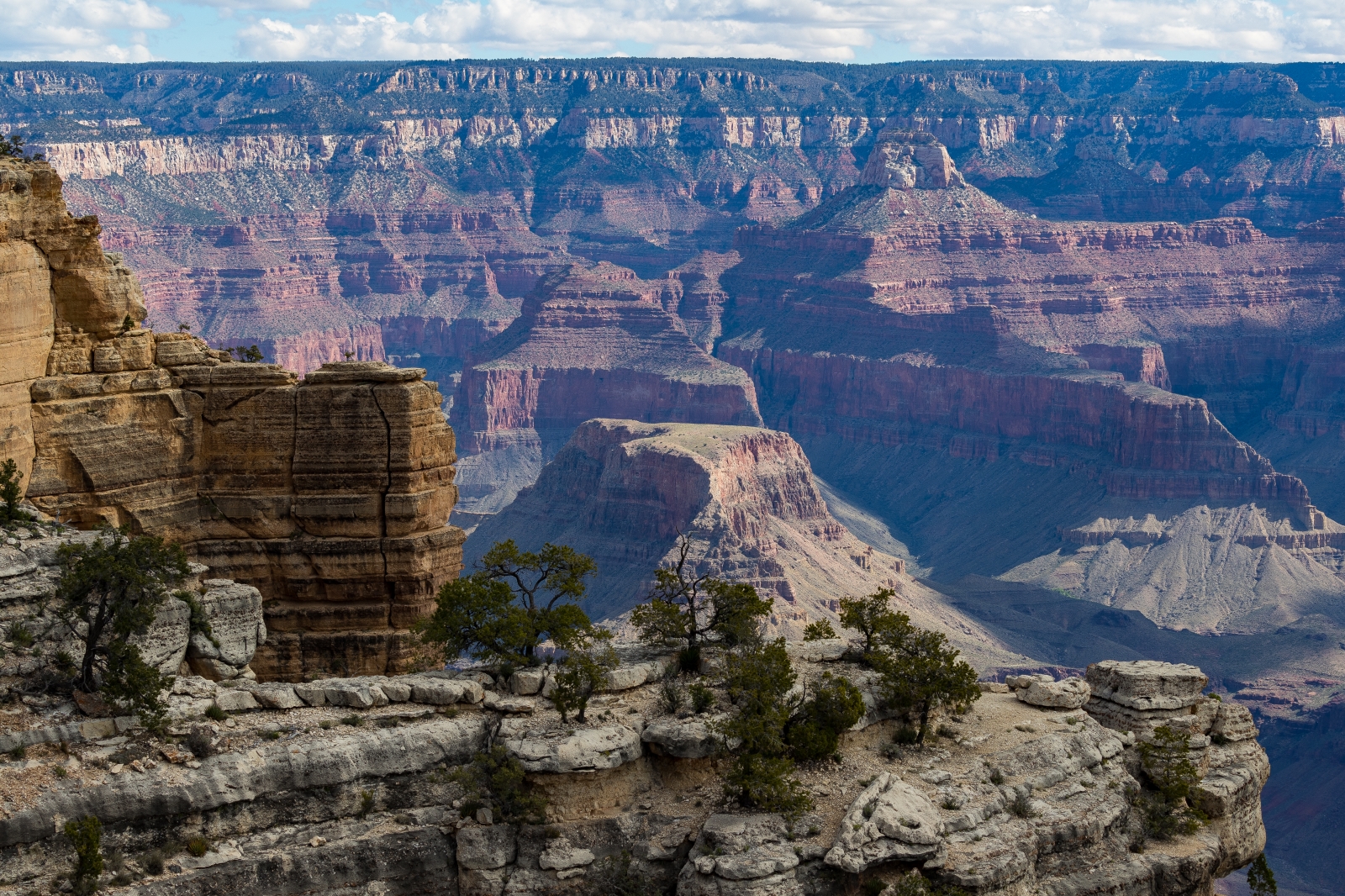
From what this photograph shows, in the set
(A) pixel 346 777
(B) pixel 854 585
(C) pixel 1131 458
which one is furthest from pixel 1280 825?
(A) pixel 346 777

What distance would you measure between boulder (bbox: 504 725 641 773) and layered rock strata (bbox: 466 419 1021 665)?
89016mm

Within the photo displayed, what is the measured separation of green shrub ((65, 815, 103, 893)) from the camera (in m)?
36.6

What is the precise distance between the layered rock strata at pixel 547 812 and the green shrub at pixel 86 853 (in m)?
0.32

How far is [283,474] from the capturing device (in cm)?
4678

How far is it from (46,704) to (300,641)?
A: 28.1 ft

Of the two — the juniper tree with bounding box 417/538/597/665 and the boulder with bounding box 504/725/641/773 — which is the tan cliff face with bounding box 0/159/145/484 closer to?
the juniper tree with bounding box 417/538/597/665

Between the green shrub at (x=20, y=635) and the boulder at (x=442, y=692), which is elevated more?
the green shrub at (x=20, y=635)

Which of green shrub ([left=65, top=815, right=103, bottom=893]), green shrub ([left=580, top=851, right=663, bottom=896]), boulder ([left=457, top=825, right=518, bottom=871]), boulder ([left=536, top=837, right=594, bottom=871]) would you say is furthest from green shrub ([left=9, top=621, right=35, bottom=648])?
green shrub ([left=580, top=851, right=663, bottom=896])

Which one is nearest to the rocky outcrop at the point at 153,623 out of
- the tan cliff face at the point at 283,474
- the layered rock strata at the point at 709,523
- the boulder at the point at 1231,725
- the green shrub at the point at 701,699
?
the tan cliff face at the point at 283,474

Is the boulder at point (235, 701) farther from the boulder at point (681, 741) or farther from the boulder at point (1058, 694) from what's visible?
the boulder at point (1058, 694)

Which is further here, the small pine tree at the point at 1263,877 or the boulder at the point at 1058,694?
the small pine tree at the point at 1263,877

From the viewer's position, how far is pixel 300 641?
152 feet

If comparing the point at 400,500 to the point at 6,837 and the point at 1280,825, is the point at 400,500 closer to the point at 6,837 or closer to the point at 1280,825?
the point at 6,837

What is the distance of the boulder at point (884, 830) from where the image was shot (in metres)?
40.2
